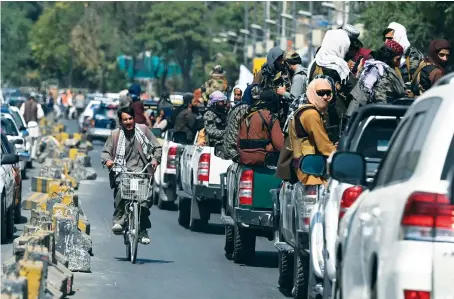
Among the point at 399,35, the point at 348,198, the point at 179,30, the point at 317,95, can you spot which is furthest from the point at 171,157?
the point at 179,30

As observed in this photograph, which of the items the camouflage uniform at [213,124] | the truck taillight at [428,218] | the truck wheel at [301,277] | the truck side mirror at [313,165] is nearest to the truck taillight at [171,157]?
the camouflage uniform at [213,124]

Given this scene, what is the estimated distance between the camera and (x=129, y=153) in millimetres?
18016

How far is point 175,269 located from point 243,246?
3.44 feet

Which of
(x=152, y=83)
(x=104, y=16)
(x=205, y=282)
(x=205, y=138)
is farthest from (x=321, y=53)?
(x=152, y=83)

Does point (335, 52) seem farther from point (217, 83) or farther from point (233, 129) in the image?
point (217, 83)

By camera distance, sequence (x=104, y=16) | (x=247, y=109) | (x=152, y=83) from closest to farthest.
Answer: (x=247, y=109)
(x=104, y=16)
(x=152, y=83)

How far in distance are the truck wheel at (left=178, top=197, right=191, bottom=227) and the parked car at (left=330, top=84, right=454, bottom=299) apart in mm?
15807

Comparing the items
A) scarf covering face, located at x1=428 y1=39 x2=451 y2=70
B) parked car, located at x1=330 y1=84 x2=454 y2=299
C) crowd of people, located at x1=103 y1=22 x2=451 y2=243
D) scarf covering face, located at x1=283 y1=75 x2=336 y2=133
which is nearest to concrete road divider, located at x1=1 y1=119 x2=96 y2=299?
crowd of people, located at x1=103 y1=22 x2=451 y2=243

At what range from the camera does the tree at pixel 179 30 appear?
364 feet

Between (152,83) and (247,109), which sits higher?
(247,109)

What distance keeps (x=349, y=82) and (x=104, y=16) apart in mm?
111247

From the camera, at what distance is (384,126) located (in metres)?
12.2

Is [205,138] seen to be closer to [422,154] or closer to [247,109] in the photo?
[247,109]

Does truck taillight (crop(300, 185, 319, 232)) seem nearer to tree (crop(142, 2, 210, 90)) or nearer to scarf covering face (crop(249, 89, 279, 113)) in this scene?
scarf covering face (crop(249, 89, 279, 113))
